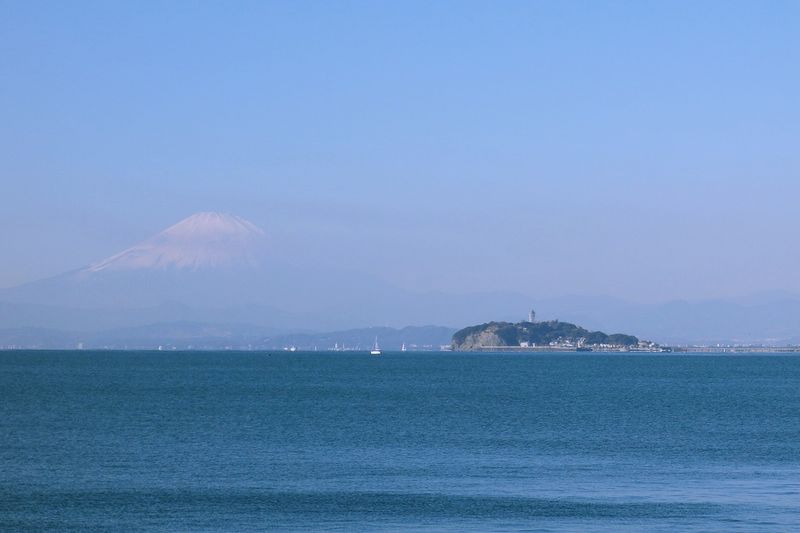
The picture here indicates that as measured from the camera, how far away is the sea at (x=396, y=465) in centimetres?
3666

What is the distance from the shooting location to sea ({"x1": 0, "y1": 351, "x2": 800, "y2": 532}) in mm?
36656

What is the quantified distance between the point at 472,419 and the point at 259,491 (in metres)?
33.5

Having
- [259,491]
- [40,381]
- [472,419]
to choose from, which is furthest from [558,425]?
[40,381]

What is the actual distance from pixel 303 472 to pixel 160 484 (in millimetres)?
6010

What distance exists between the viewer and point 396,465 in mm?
49250

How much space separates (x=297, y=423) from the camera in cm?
7019

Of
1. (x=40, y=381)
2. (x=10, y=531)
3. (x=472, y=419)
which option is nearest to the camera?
(x=10, y=531)

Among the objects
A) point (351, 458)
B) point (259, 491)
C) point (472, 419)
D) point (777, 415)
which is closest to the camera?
point (259, 491)

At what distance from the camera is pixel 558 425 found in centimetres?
6944

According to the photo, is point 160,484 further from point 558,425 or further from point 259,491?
point 558,425

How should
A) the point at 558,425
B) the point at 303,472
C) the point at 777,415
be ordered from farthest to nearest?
the point at 777,415 → the point at 558,425 → the point at 303,472

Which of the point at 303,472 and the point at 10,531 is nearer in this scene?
the point at 10,531

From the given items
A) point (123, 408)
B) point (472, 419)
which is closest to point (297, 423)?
point (472, 419)

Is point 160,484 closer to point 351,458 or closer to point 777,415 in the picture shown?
point 351,458
